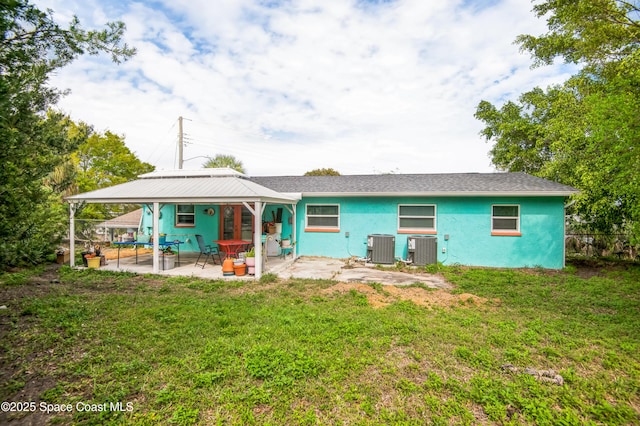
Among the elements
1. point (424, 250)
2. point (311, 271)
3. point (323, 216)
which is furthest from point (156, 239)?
point (424, 250)

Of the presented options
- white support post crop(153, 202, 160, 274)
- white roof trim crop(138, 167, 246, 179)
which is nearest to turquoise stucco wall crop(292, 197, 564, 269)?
white roof trim crop(138, 167, 246, 179)

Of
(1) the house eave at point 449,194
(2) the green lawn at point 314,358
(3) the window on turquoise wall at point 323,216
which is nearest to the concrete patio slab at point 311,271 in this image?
(3) the window on turquoise wall at point 323,216

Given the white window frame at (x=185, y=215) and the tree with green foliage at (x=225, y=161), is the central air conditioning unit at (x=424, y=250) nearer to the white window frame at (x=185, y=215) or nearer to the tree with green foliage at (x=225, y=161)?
the white window frame at (x=185, y=215)

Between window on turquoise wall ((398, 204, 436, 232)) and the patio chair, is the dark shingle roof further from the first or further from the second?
the patio chair

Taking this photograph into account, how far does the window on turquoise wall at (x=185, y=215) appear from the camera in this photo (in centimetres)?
1241

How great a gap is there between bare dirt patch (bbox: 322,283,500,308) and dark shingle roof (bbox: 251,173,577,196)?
446cm

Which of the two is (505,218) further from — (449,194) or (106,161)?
(106,161)

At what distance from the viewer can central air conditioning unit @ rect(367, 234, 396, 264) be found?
33.7ft

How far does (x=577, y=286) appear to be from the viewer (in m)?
7.38

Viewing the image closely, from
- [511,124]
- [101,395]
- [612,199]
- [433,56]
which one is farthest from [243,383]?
[511,124]

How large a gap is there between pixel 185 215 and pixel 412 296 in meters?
9.98

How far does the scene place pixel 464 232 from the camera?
34.2 ft

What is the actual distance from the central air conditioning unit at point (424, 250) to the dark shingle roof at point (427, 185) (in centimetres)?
167

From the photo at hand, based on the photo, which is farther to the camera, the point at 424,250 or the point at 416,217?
the point at 416,217
